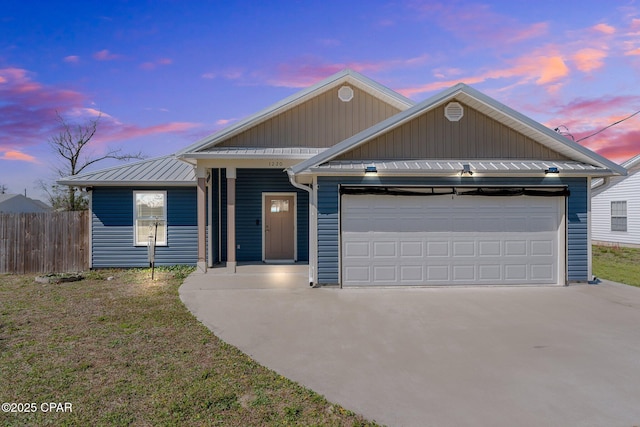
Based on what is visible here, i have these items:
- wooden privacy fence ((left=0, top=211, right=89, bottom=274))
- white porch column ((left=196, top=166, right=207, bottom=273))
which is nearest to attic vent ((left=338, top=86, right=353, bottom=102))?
white porch column ((left=196, top=166, right=207, bottom=273))

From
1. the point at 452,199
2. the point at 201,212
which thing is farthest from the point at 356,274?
the point at 201,212

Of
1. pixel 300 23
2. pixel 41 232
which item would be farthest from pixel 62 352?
pixel 300 23

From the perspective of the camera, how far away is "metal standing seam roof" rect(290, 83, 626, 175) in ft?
26.2

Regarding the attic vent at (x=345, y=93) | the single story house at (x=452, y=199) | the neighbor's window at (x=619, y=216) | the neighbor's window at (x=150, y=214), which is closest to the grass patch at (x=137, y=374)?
the single story house at (x=452, y=199)

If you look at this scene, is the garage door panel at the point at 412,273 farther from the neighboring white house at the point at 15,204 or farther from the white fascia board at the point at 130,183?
the neighboring white house at the point at 15,204

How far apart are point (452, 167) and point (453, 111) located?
1423 mm

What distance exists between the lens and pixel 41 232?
10688 millimetres

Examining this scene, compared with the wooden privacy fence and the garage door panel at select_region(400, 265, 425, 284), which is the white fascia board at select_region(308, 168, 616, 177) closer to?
the garage door panel at select_region(400, 265, 425, 284)

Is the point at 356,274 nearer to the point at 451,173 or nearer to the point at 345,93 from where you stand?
the point at 451,173

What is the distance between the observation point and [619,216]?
18.0 metres

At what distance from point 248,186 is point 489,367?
9208 millimetres

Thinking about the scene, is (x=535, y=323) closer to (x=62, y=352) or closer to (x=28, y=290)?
(x=62, y=352)

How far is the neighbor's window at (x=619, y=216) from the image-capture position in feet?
58.1

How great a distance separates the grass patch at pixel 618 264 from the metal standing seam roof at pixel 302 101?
7.69 metres
